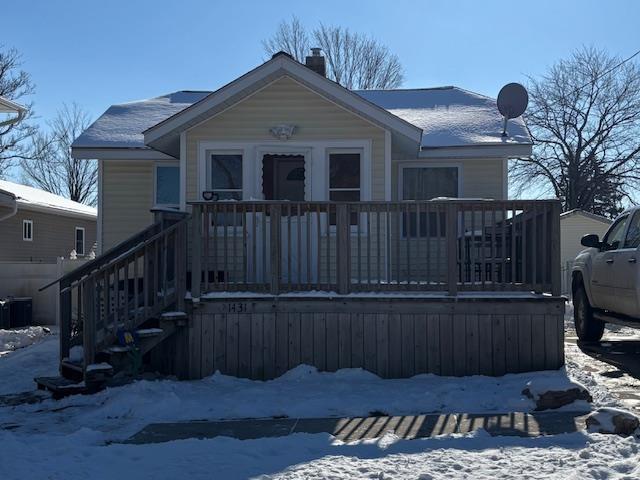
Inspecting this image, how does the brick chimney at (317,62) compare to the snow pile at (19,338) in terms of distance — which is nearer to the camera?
the snow pile at (19,338)

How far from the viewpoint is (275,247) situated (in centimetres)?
803

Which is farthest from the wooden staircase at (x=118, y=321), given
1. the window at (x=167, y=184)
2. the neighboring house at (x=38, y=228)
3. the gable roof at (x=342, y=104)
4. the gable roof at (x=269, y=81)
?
the neighboring house at (x=38, y=228)

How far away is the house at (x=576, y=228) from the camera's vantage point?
28.0 metres

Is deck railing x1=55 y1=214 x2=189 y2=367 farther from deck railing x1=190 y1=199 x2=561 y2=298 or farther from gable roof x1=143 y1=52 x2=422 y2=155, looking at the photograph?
gable roof x1=143 y1=52 x2=422 y2=155

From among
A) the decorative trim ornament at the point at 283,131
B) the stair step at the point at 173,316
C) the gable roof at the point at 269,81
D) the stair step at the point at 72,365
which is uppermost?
the gable roof at the point at 269,81

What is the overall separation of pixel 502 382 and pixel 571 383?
0.99 m

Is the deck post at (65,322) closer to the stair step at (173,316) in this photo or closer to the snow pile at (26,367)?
the snow pile at (26,367)

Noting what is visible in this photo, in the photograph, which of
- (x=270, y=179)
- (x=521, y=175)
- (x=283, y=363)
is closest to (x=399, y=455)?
(x=283, y=363)

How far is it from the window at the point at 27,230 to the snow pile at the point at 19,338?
9.06 metres

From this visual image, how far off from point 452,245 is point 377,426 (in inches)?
109

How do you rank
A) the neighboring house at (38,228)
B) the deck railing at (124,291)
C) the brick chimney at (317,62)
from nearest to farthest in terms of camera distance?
the deck railing at (124,291)
the brick chimney at (317,62)
the neighboring house at (38,228)

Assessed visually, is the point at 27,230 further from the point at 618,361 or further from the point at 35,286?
the point at 618,361

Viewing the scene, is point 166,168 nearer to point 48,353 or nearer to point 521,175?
point 48,353

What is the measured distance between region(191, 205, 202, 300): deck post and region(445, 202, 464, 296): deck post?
9.94 ft
